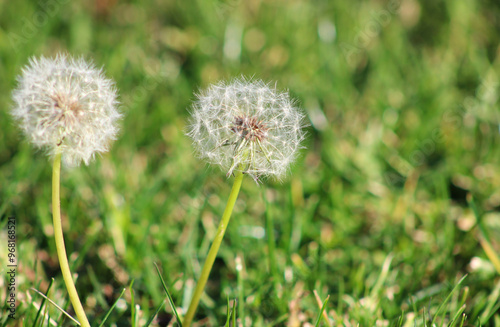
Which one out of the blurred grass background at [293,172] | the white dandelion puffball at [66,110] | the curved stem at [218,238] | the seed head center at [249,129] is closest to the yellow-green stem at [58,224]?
the white dandelion puffball at [66,110]

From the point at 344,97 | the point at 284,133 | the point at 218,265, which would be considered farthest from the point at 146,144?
the point at 284,133

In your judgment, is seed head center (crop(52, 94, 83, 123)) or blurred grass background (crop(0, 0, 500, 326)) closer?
seed head center (crop(52, 94, 83, 123))

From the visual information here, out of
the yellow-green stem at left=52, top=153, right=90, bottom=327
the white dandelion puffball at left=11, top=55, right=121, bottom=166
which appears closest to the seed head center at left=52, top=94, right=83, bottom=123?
the white dandelion puffball at left=11, top=55, right=121, bottom=166

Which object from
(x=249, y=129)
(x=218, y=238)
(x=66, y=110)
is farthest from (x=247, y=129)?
(x=66, y=110)

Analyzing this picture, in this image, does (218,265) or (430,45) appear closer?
(218,265)

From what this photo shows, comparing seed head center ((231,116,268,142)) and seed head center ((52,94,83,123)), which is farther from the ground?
seed head center ((52,94,83,123))

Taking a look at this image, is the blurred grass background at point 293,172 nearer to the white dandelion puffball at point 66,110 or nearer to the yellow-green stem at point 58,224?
the yellow-green stem at point 58,224

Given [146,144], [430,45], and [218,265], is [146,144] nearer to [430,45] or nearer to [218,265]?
[218,265]

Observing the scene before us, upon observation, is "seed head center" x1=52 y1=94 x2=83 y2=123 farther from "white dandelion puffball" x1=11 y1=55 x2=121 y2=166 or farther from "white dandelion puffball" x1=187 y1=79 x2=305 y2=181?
"white dandelion puffball" x1=187 y1=79 x2=305 y2=181
